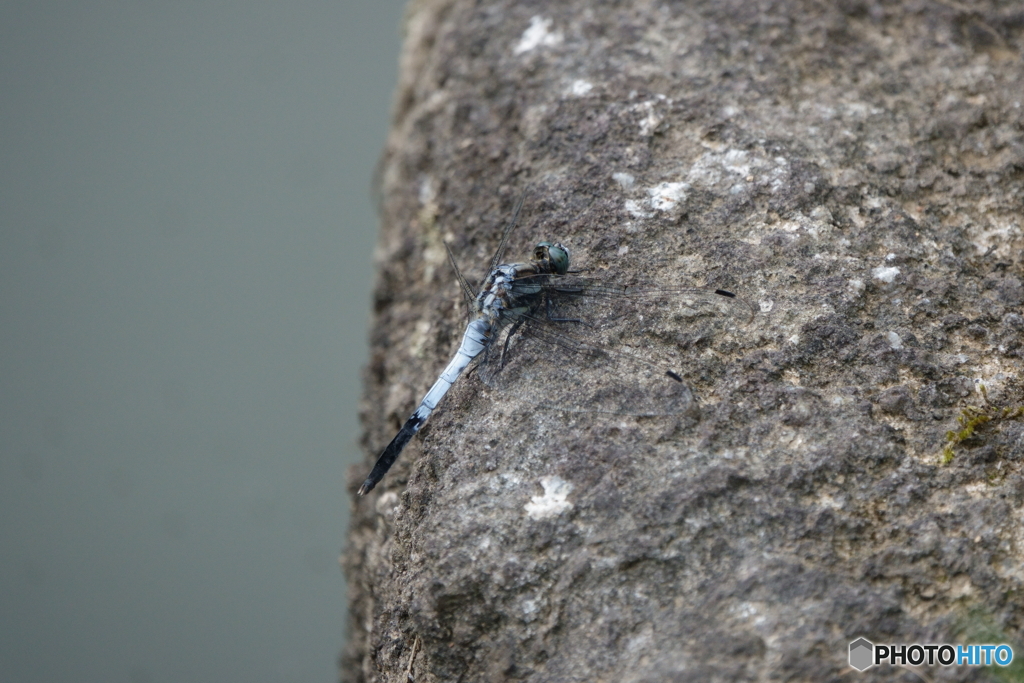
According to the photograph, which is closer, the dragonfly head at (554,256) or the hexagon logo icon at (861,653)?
the hexagon logo icon at (861,653)

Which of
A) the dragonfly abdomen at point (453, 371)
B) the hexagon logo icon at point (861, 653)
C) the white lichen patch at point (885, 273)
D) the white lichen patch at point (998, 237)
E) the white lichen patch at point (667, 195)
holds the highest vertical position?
the white lichen patch at point (667, 195)

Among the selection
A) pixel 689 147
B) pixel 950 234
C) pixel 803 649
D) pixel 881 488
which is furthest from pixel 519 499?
pixel 950 234

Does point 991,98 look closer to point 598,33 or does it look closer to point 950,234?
point 950,234

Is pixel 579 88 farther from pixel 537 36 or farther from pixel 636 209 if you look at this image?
pixel 636 209

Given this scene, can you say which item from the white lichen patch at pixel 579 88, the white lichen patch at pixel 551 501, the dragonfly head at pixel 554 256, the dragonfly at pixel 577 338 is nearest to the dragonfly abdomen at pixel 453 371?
the dragonfly at pixel 577 338

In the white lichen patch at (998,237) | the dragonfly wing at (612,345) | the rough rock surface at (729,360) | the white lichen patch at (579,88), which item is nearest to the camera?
the rough rock surface at (729,360)
